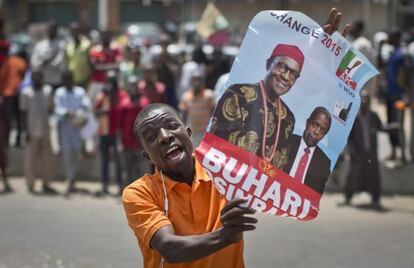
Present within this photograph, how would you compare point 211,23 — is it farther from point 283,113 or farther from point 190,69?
point 283,113

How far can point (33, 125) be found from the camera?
11.7 m

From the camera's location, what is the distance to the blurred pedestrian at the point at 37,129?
458 inches

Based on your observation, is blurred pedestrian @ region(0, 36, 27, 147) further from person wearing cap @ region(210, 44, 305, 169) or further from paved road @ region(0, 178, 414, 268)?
person wearing cap @ region(210, 44, 305, 169)

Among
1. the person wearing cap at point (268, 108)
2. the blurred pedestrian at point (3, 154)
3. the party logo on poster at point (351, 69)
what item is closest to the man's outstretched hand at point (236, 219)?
the person wearing cap at point (268, 108)

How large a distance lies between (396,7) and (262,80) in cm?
1187

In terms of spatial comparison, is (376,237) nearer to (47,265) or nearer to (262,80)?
(47,265)

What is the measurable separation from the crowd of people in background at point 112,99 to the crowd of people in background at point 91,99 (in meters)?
0.01

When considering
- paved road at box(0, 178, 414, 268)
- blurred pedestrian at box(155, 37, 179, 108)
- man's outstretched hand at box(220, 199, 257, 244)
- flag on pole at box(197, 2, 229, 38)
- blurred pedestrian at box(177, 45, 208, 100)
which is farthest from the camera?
flag on pole at box(197, 2, 229, 38)

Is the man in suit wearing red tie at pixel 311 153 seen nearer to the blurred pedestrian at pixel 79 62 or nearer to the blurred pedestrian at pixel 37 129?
the blurred pedestrian at pixel 37 129

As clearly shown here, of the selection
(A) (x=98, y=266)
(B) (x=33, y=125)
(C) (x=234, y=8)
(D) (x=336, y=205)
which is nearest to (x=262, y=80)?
(A) (x=98, y=266)

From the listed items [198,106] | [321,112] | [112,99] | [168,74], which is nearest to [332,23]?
[321,112]

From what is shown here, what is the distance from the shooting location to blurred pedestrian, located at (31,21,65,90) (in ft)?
42.1

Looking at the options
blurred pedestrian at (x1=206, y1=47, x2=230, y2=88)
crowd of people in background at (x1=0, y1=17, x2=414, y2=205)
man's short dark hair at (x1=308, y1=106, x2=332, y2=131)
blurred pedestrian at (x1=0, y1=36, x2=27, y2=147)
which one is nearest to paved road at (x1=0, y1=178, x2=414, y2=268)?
crowd of people in background at (x1=0, y1=17, x2=414, y2=205)

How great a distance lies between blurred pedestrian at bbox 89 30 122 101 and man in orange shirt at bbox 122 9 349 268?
9724 millimetres
